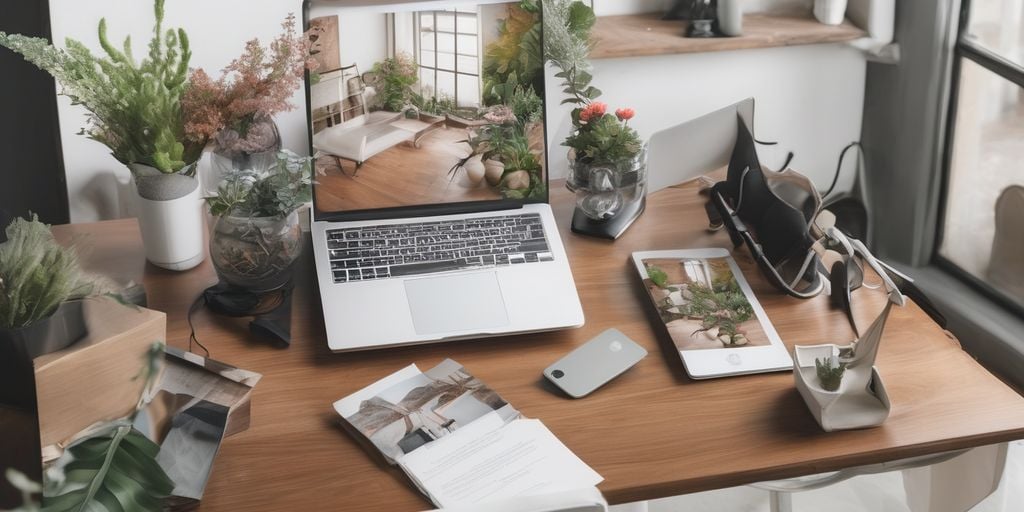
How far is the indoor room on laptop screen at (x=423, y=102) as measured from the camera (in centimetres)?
170

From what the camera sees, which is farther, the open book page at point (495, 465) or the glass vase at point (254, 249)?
the glass vase at point (254, 249)

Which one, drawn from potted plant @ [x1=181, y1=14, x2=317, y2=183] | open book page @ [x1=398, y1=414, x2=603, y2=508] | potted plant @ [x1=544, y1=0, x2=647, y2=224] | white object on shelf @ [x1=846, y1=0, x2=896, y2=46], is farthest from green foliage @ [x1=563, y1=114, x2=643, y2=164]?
white object on shelf @ [x1=846, y1=0, x2=896, y2=46]

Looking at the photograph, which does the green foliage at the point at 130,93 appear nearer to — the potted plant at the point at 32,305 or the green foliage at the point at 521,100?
the potted plant at the point at 32,305

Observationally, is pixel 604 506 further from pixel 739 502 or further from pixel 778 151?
pixel 778 151

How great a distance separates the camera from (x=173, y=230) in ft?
5.70

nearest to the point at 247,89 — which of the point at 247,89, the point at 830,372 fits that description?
the point at 247,89

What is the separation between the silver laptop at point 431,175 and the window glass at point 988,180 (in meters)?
1.22

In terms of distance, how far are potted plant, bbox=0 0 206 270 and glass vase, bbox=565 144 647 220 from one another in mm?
604

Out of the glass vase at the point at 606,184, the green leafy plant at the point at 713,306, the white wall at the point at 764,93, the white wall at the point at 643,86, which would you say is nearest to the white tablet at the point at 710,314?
the green leafy plant at the point at 713,306

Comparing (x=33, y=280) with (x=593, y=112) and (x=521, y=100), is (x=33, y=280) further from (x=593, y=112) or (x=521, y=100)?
→ (x=593, y=112)

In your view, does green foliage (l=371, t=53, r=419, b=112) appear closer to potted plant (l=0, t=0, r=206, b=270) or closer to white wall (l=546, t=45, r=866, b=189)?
potted plant (l=0, t=0, r=206, b=270)

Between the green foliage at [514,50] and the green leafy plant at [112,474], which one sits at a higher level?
the green foliage at [514,50]

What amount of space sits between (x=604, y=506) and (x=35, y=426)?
2.00ft

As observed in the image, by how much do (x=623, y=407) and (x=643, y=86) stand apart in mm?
1237
